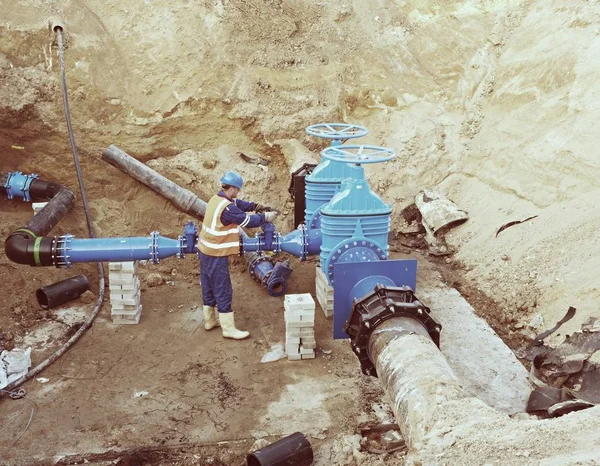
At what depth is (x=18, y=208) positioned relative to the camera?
849cm

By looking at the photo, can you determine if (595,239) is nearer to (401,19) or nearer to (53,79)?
(401,19)

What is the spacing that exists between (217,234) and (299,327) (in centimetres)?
130

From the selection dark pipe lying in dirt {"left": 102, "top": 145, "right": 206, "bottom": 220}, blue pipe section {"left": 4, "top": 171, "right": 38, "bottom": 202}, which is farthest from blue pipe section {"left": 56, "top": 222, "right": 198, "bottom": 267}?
blue pipe section {"left": 4, "top": 171, "right": 38, "bottom": 202}

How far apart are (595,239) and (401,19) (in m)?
5.64

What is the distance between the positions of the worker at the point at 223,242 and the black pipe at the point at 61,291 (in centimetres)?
175

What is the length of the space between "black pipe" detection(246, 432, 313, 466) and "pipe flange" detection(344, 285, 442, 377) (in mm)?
787

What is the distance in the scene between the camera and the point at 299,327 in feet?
20.2

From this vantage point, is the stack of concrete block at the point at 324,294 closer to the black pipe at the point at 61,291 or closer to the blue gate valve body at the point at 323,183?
the blue gate valve body at the point at 323,183

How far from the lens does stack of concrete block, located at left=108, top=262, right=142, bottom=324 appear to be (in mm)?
6832

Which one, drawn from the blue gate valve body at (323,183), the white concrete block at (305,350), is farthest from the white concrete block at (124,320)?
the blue gate valve body at (323,183)

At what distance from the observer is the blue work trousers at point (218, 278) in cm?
651

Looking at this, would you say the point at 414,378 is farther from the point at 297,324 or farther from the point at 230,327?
the point at 230,327

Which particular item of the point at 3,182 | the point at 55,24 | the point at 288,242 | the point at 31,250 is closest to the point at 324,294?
the point at 288,242

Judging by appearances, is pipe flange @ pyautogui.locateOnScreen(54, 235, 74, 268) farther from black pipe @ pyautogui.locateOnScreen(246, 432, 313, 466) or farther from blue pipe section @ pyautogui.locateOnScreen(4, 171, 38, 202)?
black pipe @ pyautogui.locateOnScreen(246, 432, 313, 466)
